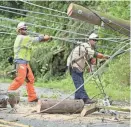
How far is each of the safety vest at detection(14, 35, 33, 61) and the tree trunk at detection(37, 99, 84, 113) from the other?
2.25 meters

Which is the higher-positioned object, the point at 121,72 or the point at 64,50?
the point at 121,72

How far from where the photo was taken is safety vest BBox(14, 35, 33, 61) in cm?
1056

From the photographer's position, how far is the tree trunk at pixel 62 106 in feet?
28.1

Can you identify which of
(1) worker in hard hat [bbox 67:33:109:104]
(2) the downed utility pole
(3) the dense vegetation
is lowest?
(3) the dense vegetation

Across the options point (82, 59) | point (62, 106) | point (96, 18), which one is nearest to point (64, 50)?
point (82, 59)

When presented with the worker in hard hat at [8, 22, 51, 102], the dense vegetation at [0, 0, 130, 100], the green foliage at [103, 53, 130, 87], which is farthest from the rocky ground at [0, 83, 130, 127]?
the dense vegetation at [0, 0, 130, 100]

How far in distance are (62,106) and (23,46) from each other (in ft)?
8.12

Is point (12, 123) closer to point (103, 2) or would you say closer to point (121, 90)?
point (121, 90)

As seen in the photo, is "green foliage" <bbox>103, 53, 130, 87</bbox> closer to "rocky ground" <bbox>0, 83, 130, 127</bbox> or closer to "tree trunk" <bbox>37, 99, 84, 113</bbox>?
"rocky ground" <bbox>0, 83, 130, 127</bbox>

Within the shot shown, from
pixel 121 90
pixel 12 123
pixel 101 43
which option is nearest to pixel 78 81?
pixel 12 123

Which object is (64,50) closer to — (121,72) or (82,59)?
(121,72)

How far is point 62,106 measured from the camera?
28.4 feet

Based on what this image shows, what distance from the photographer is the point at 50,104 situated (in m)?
8.59

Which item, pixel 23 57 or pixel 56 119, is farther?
pixel 23 57
